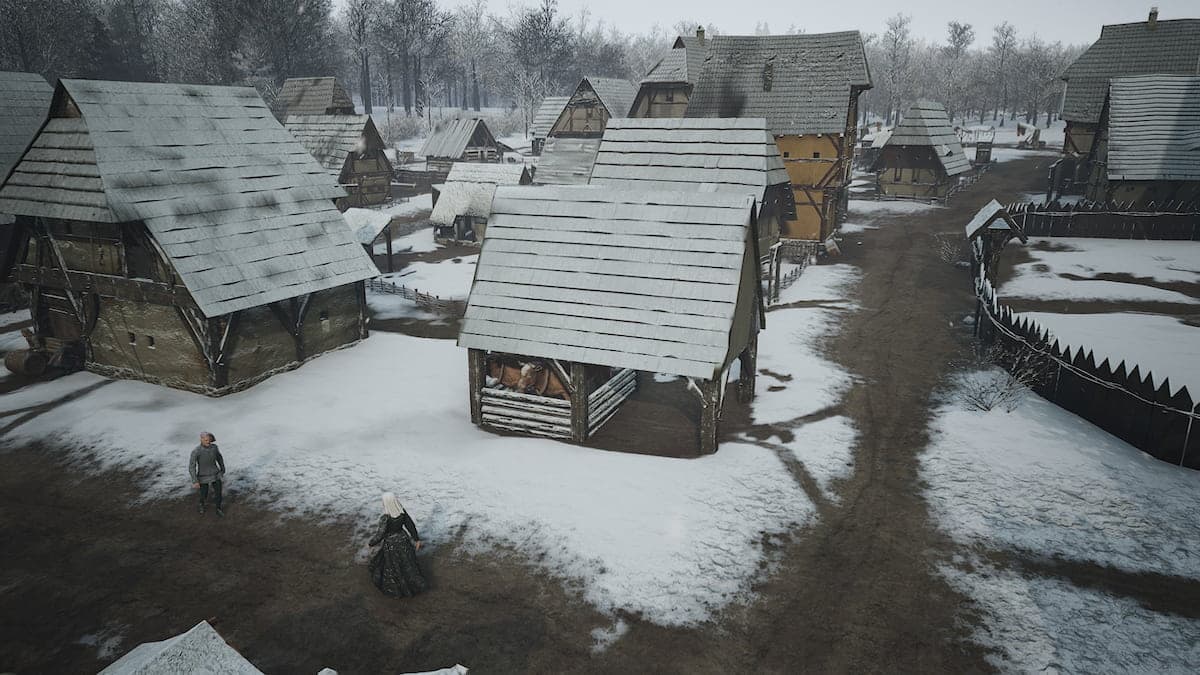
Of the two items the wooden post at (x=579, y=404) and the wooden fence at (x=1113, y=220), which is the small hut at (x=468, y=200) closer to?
the wooden post at (x=579, y=404)

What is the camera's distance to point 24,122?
78.8 ft

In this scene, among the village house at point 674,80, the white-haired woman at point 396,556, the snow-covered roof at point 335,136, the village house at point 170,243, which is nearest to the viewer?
the white-haired woman at point 396,556

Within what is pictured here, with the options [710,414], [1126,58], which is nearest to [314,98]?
[710,414]

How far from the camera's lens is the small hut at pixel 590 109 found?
42344 mm

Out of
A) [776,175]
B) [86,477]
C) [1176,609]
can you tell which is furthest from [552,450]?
[776,175]

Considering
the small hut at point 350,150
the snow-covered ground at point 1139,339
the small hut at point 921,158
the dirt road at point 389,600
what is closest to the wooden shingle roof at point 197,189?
the dirt road at point 389,600

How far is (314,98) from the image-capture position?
1986 inches

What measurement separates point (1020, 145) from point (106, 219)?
236 ft

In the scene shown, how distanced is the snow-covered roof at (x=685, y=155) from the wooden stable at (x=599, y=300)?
678 centimetres

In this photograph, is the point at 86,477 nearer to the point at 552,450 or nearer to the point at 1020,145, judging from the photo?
the point at 552,450

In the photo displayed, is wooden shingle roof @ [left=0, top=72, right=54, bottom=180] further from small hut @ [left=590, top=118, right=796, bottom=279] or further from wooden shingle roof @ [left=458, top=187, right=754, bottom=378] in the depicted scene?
wooden shingle roof @ [left=458, top=187, right=754, bottom=378]

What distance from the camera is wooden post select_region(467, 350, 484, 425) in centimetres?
1341

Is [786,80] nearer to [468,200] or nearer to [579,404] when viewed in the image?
[468,200]

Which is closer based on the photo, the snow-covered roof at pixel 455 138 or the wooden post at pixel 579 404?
the wooden post at pixel 579 404
